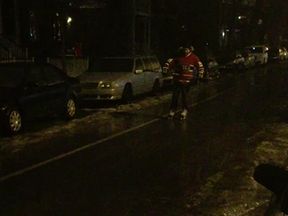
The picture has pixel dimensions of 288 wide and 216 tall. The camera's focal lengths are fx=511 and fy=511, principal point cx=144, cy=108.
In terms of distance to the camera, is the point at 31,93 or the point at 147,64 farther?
the point at 147,64

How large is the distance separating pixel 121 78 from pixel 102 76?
0.63m

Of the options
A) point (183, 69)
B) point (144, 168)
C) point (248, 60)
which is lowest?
point (144, 168)

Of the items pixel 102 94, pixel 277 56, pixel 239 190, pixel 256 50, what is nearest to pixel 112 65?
pixel 102 94

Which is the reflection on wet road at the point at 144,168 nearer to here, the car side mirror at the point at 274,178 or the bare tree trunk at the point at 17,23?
the car side mirror at the point at 274,178

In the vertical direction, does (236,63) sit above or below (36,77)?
below

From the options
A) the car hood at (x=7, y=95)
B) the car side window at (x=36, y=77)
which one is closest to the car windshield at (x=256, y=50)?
the car side window at (x=36, y=77)

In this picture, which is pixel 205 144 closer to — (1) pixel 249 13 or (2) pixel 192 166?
(2) pixel 192 166

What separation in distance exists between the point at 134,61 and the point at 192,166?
9.37m

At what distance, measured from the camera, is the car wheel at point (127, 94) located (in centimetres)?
1562

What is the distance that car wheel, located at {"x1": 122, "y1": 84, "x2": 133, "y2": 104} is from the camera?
15617mm

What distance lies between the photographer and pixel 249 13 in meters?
50.0

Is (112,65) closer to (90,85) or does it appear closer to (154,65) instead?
(90,85)

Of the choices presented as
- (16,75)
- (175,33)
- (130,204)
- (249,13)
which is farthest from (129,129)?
(249,13)

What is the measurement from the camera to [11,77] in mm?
10906
